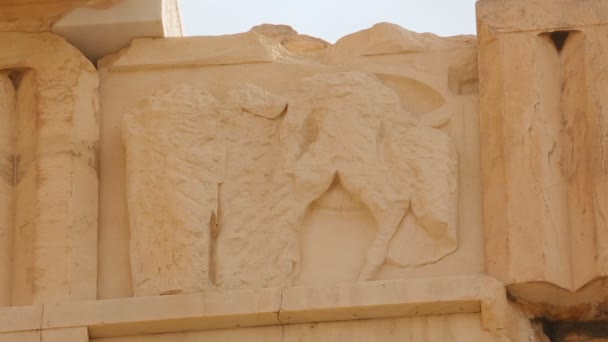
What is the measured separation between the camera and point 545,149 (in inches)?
326

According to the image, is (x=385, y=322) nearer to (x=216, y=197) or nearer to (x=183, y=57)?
(x=216, y=197)

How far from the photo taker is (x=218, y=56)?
29.1ft

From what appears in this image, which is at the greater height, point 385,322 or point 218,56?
point 218,56

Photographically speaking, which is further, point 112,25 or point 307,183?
point 112,25

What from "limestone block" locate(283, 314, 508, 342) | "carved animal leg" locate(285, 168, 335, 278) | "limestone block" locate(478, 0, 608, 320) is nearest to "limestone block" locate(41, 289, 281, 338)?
"limestone block" locate(283, 314, 508, 342)

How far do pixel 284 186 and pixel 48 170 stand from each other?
37.1 inches

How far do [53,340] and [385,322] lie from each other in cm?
126

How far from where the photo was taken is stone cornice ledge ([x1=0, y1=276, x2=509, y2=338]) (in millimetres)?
8094

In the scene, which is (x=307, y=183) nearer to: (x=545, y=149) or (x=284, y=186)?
(x=284, y=186)

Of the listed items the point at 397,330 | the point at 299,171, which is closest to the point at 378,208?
the point at 299,171

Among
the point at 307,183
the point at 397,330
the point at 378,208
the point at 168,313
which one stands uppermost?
the point at 307,183

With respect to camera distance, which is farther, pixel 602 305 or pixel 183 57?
pixel 183 57

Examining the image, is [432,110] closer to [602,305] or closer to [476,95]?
[476,95]

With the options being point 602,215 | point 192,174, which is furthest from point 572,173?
point 192,174
